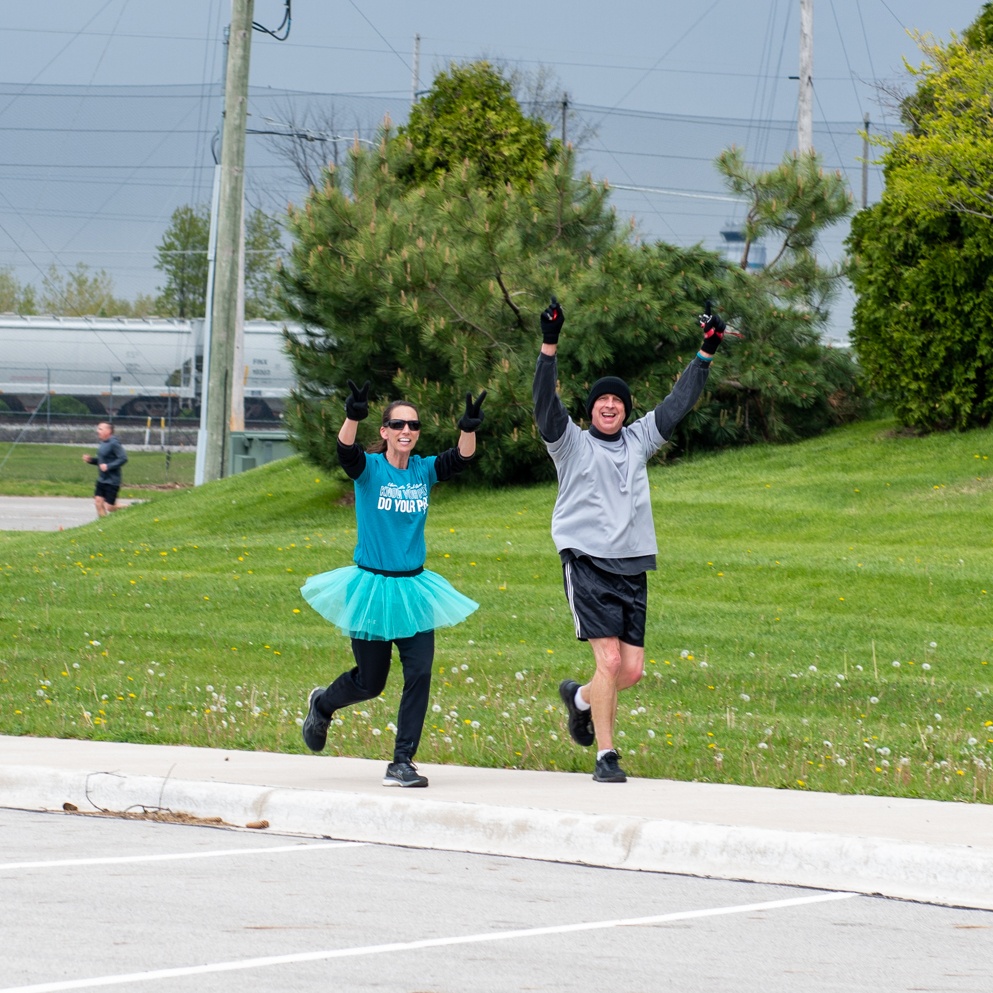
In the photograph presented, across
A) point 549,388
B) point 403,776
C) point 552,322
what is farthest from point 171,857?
point 552,322

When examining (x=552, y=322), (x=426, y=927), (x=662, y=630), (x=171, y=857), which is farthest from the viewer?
(x=662, y=630)

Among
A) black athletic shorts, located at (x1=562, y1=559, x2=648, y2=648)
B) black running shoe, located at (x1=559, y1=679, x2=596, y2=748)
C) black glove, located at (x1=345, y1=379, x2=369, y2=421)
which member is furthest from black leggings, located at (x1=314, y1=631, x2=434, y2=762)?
black glove, located at (x1=345, y1=379, x2=369, y2=421)

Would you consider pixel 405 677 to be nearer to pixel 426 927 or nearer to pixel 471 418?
pixel 471 418

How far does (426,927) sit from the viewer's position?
5410 mm

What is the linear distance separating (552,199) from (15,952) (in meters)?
20.6

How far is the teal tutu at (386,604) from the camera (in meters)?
7.45

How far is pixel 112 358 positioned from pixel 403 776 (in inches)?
1796

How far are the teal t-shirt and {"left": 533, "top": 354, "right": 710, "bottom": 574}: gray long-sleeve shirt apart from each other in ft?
2.05

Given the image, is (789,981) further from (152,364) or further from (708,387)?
(152,364)

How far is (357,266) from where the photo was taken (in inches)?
912

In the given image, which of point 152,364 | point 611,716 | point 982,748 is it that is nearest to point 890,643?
point 982,748

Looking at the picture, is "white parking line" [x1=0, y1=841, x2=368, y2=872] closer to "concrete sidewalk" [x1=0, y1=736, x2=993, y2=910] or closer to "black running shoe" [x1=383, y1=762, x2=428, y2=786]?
"concrete sidewalk" [x1=0, y1=736, x2=993, y2=910]

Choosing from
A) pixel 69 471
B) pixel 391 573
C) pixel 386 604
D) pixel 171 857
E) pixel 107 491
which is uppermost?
pixel 391 573

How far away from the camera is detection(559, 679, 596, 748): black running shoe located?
8039mm
